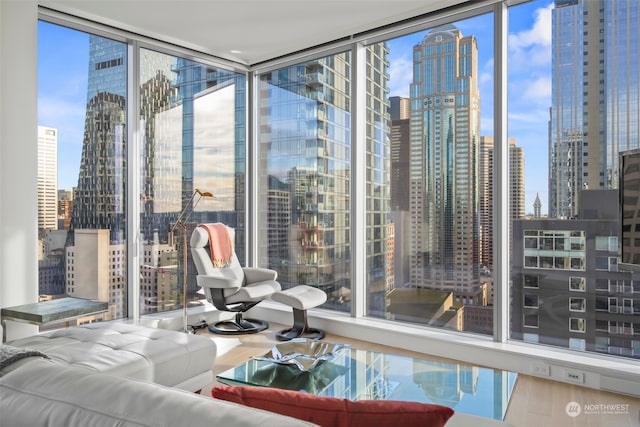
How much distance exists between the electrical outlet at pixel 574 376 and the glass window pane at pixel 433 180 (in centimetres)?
70

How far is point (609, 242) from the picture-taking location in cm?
347

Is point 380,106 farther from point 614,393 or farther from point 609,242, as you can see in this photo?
point 614,393

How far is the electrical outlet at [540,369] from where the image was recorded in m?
3.48

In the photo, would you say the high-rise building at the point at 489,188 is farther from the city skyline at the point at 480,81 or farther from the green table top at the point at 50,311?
the green table top at the point at 50,311

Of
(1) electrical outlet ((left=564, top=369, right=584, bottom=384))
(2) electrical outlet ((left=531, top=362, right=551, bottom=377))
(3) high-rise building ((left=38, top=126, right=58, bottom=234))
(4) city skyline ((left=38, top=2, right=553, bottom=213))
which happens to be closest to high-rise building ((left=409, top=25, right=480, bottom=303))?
(4) city skyline ((left=38, top=2, right=553, bottom=213))

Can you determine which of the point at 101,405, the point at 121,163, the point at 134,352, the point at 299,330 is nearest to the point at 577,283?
the point at 299,330

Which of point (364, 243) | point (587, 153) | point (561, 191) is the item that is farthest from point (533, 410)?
point (364, 243)

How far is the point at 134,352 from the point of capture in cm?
258

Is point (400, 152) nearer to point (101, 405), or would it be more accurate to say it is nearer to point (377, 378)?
point (377, 378)

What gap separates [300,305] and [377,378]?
1971 mm

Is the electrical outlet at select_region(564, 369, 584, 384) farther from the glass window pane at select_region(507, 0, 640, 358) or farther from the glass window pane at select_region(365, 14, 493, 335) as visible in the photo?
the glass window pane at select_region(365, 14, 493, 335)

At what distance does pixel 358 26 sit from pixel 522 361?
324 centimetres

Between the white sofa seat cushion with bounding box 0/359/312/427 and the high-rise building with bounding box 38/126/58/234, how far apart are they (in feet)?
12.0

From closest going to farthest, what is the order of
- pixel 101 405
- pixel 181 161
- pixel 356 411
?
pixel 101 405
pixel 356 411
pixel 181 161
